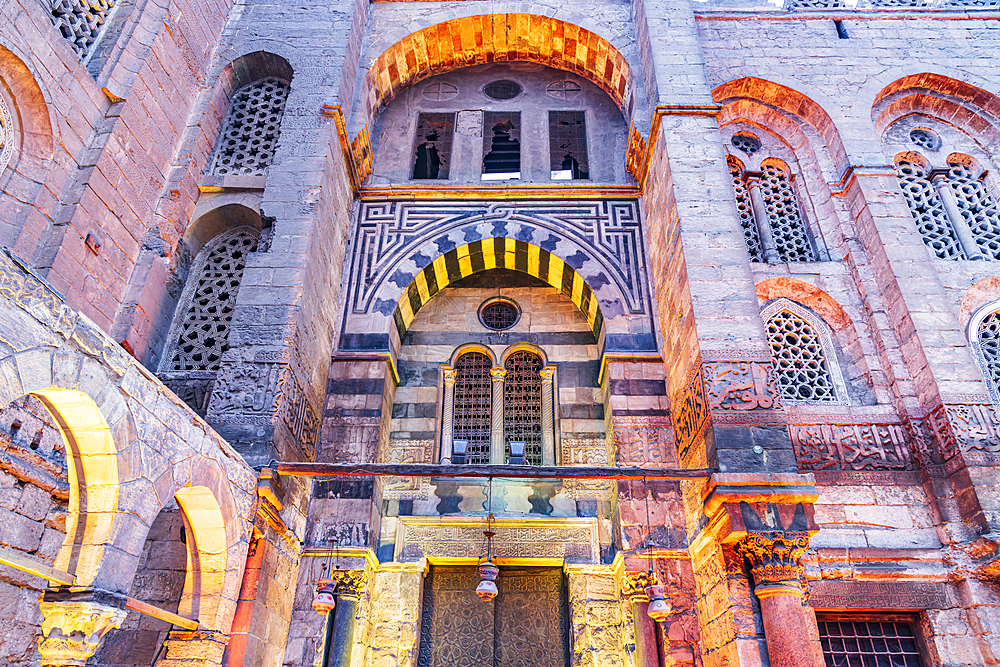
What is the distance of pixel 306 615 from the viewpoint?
691 centimetres

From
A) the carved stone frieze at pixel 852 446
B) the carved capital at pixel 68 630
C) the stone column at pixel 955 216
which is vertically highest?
the stone column at pixel 955 216

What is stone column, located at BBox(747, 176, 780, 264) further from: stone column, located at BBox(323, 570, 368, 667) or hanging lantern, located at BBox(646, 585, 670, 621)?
stone column, located at BBox(323, 570, 368, 667)

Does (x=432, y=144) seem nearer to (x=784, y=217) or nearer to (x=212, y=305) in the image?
(x=212, y=305)

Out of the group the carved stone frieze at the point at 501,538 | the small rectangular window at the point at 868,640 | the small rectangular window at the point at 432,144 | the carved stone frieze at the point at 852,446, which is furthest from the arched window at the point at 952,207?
the small rectangular window at the point at 432,144

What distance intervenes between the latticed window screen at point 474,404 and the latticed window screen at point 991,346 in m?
6.34

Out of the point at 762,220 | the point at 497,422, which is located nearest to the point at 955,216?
the point at 762,220

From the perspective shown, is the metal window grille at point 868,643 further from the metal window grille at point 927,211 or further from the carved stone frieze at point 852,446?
the metal window grille at point 927,211

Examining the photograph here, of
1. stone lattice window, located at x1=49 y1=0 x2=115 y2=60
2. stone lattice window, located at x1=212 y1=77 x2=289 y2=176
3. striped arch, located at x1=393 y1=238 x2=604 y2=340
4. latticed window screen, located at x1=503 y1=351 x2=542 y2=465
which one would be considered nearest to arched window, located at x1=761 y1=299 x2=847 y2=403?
striped arch, located at x1=393 y1=238 x2=604 y2=340

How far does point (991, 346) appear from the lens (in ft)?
27.1

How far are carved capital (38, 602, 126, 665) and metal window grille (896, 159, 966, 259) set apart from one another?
1025cm

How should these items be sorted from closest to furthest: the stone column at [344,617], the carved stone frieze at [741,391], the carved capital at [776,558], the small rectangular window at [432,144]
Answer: the carved capital at [776,558] → the carved stone frieze at [741,391] → the stone column at [344,617] → the small rectangular window at [432,144]

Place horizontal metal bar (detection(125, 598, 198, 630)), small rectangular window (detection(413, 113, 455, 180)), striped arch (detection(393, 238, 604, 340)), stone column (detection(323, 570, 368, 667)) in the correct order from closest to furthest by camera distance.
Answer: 1. horizontal metal bar (detection(125, 598, 198, 630))
2. stone column (detection(323, 570, 368, 667))
3. striped arch (detection(393, 238, 604, 340))
4. small rectangular window (detection(413, 113, 455, 180))

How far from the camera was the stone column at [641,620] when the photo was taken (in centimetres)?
664

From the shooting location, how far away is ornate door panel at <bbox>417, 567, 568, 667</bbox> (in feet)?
25.6
